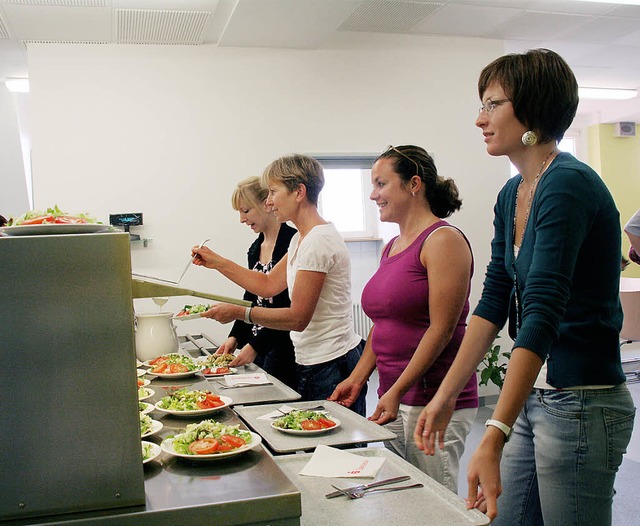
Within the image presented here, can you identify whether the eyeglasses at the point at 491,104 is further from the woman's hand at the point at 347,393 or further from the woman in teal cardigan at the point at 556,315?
the woman's hand at the point at 347,393

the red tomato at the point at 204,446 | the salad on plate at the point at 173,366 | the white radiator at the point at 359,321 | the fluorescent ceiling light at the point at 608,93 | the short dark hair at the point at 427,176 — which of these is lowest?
the white radiator at the point at 359,321

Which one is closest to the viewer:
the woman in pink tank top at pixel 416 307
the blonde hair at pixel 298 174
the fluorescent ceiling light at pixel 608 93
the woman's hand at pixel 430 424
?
the woman's hand at pixel 430 424

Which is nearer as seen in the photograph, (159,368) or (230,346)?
(159,368)

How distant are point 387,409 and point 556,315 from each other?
2.63 feet

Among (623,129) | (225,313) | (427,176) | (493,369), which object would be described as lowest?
(493,369)

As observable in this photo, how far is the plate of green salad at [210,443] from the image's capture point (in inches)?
47.7

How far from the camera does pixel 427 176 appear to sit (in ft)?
6.64

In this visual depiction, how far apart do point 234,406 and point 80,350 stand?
1.06 metres

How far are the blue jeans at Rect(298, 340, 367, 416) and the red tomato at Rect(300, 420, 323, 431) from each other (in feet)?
2.02

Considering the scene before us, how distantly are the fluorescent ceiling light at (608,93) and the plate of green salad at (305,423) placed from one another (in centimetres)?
584

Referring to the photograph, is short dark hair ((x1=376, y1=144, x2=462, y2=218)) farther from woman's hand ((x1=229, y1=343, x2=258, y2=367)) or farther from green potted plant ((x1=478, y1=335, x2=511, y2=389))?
green potted plant ((x1=478, y1=335, x2=511, y2=389))

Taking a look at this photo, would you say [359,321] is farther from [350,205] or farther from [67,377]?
[67,377]

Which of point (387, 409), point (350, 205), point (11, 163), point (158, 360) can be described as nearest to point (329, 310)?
point (387, 409)

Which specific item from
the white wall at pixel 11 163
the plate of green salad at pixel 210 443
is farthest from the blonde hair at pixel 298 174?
the white wall at pixel 11 163
